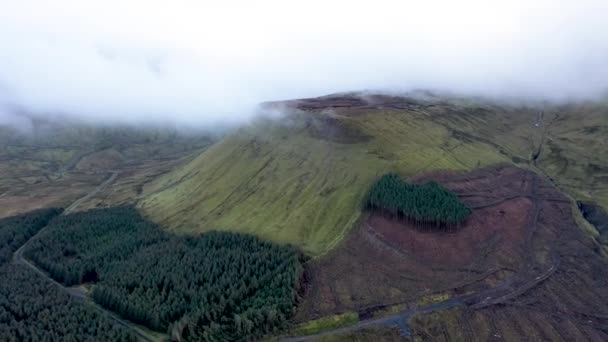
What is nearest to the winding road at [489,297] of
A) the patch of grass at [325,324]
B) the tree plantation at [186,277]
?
the patch of grass at [325,324]

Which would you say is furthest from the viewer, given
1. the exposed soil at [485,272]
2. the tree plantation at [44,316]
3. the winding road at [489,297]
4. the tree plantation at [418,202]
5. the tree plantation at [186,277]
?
the tree plantation at [418,202]

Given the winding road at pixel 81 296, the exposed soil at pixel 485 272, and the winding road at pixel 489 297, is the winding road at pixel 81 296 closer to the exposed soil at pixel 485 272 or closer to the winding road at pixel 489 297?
the winding road at pixel 489 297

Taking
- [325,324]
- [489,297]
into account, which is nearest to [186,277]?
[325,324]

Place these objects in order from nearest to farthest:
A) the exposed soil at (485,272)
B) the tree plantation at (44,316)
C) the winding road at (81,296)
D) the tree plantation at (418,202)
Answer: the tree plantation at (44,316) → the exposed soil at (485,272) → the winding road at (81,296) → the tree plantation at (418,202)

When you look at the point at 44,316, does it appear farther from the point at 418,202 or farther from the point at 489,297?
the point at 489,297

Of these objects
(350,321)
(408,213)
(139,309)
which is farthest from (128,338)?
(408,213)

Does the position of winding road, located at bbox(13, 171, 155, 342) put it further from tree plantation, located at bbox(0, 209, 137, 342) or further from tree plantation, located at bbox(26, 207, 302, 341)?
tree plantation, located at bbox(0, 209, 137, 342)

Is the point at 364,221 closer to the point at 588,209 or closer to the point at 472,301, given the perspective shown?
the point at 472,301
